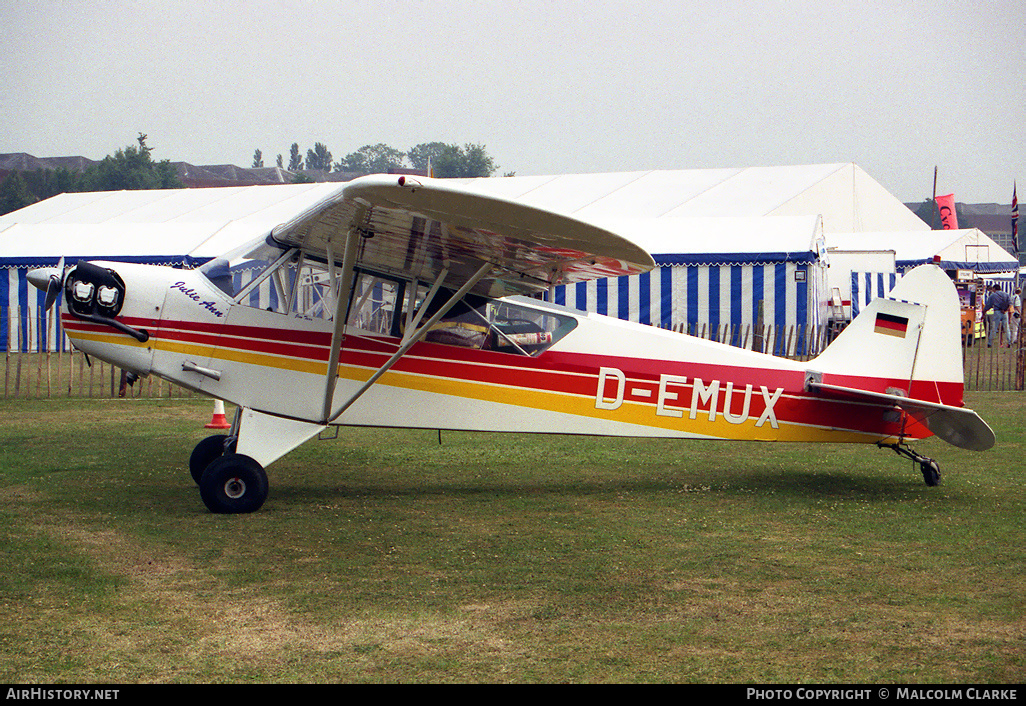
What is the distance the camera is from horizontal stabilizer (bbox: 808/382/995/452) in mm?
7883

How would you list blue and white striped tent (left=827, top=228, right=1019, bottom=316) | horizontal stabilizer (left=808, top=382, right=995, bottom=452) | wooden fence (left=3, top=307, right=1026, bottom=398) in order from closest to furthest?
horizontal stabilizer (left=808, top=382, right=995, bottom=452), wooden fence (left=3, top=307, right=1026, bottom=398), blue and white striped tent (left=827, top=228, right=1019, bottom=316)

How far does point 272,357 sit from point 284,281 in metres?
0.66

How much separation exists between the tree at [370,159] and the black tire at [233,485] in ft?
420

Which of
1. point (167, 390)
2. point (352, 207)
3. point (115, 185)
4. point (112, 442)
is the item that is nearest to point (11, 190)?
point (115, 185)

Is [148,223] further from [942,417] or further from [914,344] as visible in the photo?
[942,417]

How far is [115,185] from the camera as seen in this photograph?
244 feet

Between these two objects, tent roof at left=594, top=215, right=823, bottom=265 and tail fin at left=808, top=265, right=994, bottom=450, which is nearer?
tail fin at left=808, top=265, right=994, bottom=450

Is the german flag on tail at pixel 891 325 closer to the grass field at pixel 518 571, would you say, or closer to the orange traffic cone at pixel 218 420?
the grass field at pixel 518 571

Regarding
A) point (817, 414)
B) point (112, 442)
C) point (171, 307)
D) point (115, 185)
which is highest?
point (115, 185)

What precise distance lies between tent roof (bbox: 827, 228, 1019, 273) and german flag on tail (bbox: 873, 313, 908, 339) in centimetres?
2080

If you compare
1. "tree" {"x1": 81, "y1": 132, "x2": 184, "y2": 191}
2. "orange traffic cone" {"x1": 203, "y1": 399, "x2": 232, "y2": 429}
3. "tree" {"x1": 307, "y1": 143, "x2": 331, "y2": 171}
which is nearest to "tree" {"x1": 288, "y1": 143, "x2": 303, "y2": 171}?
"tree" {"x1": 307, "y1": 143, "x2": 331, "y2": 171}

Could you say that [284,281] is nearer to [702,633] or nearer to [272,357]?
[272,357]

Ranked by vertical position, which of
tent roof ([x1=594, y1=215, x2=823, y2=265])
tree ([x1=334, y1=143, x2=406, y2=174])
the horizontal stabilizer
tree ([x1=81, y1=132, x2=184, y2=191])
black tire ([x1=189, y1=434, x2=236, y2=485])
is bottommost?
black tire ([x1=189, y1=434, x2=236, y2=485])

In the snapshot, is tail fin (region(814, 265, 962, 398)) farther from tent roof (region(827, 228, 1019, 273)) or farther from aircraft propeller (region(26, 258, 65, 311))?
tent roof (region(827, 228, 1019, 273))
